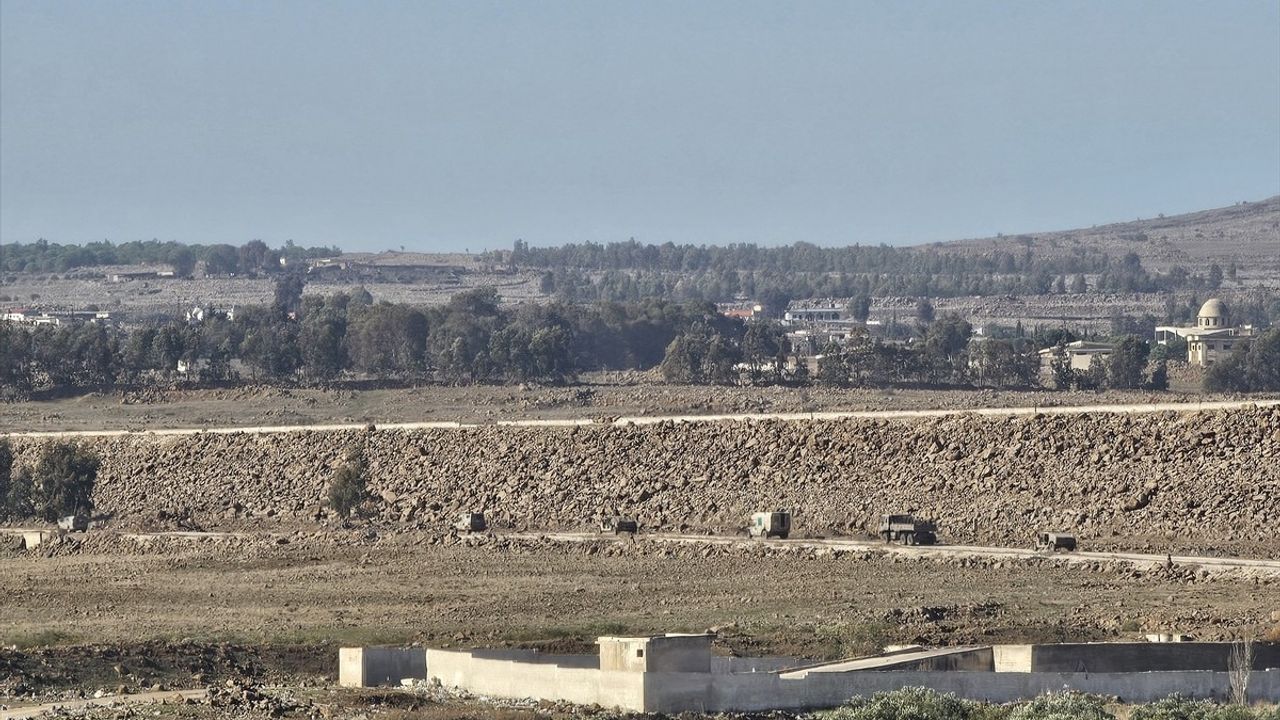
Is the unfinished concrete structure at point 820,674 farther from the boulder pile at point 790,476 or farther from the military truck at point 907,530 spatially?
the military truck at point 907,530

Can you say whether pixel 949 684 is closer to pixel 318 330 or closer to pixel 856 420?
pixel 856 420

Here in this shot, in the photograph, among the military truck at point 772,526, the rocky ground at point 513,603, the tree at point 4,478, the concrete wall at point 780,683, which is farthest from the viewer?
the tree at point 4,478

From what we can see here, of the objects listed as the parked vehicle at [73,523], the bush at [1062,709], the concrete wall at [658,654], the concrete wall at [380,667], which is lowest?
the parked vehicle at [73,523]

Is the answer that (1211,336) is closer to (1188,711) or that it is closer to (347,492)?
(347,492)

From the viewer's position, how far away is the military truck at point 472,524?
66.2m

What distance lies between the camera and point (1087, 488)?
63.6 metres

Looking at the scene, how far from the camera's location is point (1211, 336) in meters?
167

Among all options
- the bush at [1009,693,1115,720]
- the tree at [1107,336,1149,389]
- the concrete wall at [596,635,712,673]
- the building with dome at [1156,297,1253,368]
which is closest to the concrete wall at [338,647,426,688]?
the concrete wall at [596,635,712,673]

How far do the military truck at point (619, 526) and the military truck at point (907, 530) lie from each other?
7.01 meters

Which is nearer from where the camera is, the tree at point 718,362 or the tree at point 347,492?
the tree at point 347,492

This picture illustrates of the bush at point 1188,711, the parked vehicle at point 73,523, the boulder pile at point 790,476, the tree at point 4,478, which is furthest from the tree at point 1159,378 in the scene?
the bush at point 1188,711

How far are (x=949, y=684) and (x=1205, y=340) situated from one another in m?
135

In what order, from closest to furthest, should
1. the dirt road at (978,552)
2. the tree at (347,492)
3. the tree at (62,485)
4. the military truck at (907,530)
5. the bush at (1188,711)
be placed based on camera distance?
the bush at (1188,711) < the dirt road at (978,552) < the military truck at (907,530) < the tree at (347,492) < the tree at (62,485)

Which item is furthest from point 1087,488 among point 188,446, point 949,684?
point 188,446
